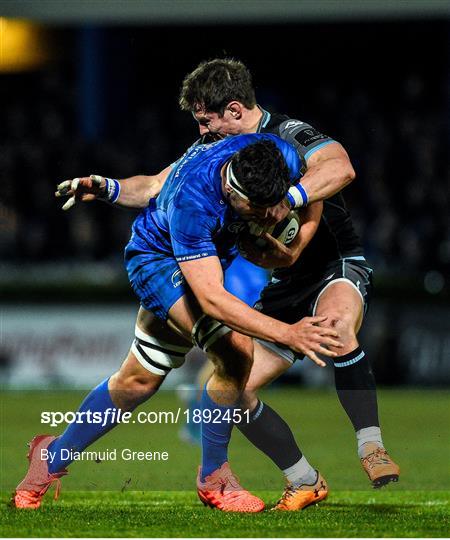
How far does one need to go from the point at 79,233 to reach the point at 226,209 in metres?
8.67

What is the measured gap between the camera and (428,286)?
13.6 metres

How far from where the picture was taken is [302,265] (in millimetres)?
6777

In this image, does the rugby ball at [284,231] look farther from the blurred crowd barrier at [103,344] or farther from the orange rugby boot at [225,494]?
the blurred crowd barrier at [103,344]

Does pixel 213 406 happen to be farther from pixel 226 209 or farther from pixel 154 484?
pixel 154 484

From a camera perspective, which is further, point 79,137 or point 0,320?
point 79,137

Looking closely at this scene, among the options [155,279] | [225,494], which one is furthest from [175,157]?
[225,494]

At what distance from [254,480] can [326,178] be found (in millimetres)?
2699

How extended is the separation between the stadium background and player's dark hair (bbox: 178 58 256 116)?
2.50 m

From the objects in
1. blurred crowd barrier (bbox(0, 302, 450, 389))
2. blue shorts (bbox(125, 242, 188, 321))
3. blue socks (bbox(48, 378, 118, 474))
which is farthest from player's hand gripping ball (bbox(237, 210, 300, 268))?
blurred crowd barrier (bbox(0, 302, 450, 389))

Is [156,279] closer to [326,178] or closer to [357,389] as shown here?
[326,178]

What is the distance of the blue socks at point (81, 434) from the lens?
255 inches

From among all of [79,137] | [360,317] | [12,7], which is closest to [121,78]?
[79,137]

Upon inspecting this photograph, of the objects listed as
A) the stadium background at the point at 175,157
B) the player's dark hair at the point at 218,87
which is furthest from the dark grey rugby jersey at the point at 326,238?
the stadium background at the point at 175,157

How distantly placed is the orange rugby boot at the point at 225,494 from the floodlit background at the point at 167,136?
4228 millimetres
